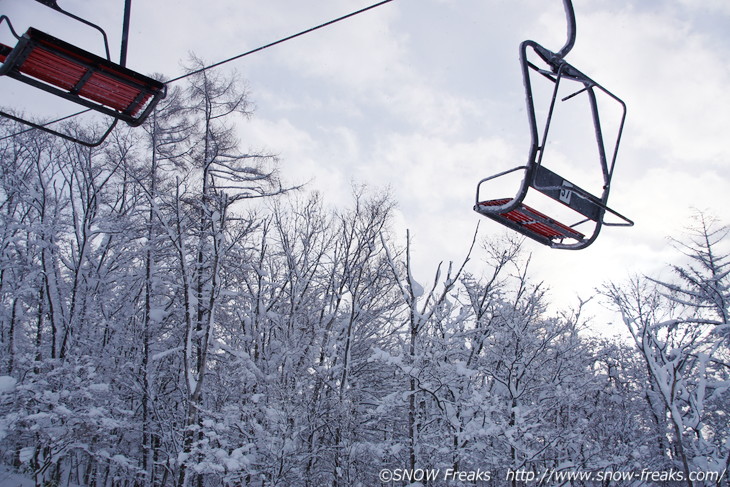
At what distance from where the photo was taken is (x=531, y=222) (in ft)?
9.31

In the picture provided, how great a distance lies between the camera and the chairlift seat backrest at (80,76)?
2.07 m

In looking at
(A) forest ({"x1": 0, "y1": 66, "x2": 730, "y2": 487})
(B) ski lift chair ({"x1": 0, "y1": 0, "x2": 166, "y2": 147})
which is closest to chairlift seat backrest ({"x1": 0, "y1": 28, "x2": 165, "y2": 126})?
(B) ski lift chair ({"x1": 0, "y1": 0, "x2": 166, "y2": 147})

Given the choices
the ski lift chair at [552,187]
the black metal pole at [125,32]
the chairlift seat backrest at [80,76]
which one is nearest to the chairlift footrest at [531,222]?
the ski lift chair at [552,187]

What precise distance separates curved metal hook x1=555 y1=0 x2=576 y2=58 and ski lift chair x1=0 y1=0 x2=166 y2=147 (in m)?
2.13

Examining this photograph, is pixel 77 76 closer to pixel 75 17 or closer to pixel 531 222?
pixel 75 17

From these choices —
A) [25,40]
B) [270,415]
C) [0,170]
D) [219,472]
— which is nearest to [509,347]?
[270,415]

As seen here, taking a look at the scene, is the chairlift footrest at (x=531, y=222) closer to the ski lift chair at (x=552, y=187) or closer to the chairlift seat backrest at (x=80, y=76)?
the ski lift chair at (x=552, y=187)

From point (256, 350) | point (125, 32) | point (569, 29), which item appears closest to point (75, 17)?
point (125, 32)

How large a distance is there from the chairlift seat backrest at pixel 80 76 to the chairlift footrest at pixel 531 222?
76.7 inches

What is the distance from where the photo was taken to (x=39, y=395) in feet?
31.1

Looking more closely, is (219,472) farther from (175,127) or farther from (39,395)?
(175,127)

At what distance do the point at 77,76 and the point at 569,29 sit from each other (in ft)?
8.32

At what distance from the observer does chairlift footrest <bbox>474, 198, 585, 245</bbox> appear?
8.93 ft

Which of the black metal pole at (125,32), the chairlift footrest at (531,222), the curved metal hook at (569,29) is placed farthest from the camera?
the chairlift footrest at (531,222)
